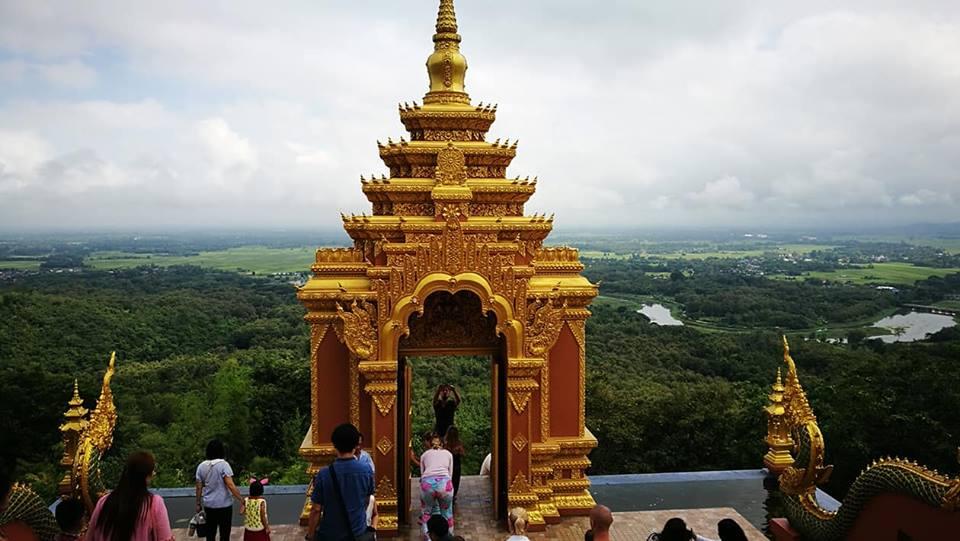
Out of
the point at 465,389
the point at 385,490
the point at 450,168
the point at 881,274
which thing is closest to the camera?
the point at 385,490

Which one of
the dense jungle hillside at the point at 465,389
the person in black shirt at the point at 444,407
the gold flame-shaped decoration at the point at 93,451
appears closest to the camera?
the gold flame-shaped decoration at the point at 93,451

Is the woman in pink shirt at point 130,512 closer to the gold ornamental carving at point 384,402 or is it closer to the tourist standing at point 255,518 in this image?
the tourist standing at point 255,518

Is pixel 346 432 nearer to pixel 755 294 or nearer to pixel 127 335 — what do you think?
pixel 127 335

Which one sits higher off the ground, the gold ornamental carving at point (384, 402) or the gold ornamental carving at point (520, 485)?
the gold ornamental carving at point (384, 402)

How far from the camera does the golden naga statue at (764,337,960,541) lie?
268 inches

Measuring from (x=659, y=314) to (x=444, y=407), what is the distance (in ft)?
209

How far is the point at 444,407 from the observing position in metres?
10.4

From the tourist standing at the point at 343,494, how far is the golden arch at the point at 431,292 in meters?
3.85

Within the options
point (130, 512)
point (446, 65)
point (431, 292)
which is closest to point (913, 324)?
point (446, 65)

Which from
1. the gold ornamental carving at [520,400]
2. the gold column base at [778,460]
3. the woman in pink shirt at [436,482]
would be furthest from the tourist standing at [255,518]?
the gold column base at [778,460]

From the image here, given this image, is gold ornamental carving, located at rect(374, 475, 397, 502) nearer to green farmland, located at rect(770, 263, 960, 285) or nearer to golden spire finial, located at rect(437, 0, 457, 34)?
golden spire finial, located at rect(437, 0, 457, 34)

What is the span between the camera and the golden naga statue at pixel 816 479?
22.3 feet

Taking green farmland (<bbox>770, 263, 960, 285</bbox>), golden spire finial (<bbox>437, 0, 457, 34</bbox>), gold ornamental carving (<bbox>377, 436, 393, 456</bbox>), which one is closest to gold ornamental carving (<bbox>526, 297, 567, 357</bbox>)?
gold ornamental carving (<bbox>377, 436, 393, 456</bbox>)

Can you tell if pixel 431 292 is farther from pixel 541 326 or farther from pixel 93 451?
pixel 93 451
